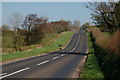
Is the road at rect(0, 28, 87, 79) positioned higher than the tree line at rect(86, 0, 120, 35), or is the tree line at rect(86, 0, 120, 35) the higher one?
the tree line at rect(86, 0, 120, 35)

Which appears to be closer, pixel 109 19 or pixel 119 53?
pixel 119 53

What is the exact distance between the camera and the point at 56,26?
347 feet

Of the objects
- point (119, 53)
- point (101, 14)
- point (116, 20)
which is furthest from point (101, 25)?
point (119, 53)

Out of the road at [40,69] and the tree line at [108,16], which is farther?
the tree line at [108,16]

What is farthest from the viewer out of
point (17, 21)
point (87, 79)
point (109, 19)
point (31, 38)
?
point (31, 38)

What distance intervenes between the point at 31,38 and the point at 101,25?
3252 cm

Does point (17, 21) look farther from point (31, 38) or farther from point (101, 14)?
point (101, 14)

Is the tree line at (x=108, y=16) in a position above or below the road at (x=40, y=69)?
above

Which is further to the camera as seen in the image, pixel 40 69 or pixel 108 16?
pixel 108 16

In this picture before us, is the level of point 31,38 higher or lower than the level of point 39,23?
lower

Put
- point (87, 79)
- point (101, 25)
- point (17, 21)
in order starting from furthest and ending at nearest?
point (17, 21)
point (101, 25)
point (87, 79)

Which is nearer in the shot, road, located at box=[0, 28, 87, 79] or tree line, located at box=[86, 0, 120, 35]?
road, located at box=[0, 28, 87, 79]

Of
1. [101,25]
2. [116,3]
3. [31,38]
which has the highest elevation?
[116,3]

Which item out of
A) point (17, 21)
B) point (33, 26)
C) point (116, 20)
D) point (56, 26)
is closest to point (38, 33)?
point (33, 26)
